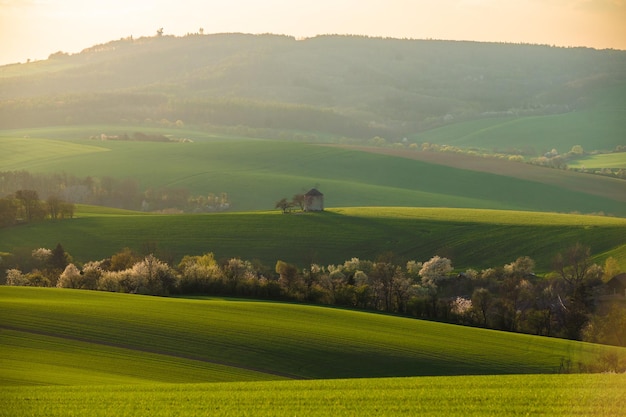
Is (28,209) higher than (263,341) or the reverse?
higher

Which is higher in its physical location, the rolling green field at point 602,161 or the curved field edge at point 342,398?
the rolling green field at point 602,161

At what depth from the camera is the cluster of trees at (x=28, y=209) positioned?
89.9 metres

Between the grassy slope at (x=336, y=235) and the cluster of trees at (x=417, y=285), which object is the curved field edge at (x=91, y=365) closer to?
the cluster of trees at (x=417, y=285)

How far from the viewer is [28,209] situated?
303 feet

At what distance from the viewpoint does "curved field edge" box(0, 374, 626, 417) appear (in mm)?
23312

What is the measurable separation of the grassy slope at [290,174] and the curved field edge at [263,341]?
64624 mm

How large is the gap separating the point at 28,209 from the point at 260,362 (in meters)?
61.0

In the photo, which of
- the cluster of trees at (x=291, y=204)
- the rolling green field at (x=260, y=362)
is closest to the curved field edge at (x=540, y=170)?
the cluster of trees at (x=291, y=204)

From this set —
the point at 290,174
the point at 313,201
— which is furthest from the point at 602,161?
the point at 313,201

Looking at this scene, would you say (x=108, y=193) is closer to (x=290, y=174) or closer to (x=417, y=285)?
(x=290, y=174)

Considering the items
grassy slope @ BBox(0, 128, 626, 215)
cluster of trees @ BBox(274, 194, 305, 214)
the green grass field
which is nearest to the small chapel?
cluster of trees @ BBox(274, 194, 305, 214)

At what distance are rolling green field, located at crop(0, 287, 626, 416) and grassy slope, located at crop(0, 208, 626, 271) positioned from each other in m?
29.6

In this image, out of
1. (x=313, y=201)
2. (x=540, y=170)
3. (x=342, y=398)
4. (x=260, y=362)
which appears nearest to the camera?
(x=342, y=398)

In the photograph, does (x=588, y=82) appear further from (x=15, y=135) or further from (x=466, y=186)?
(x=15, y=135)
